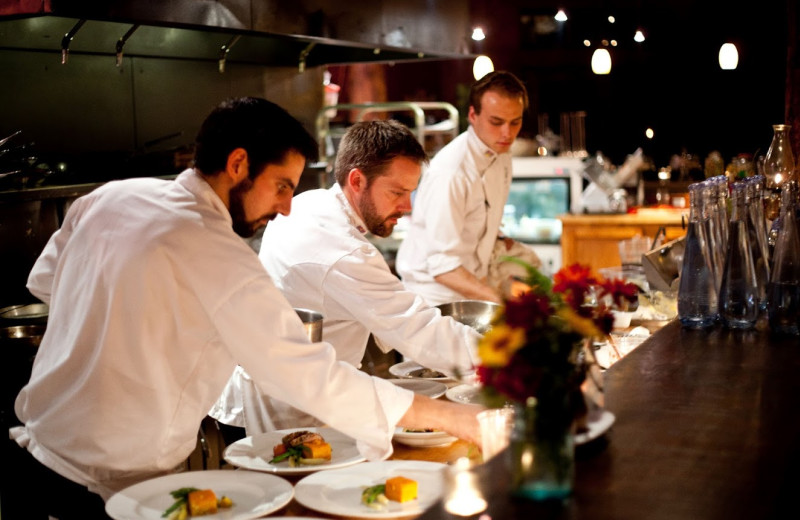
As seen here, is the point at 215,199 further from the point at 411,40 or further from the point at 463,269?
the point at 411,40

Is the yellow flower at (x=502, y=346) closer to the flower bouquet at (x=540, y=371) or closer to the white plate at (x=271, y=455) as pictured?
the flower bouquet at (x=540, y=371)

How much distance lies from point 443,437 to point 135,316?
72 centimetres

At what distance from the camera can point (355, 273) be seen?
96.8 inches

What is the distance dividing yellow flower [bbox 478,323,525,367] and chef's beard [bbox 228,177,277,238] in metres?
0.98

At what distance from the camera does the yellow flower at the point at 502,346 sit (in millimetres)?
1223

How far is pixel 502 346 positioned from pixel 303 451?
2.77ft

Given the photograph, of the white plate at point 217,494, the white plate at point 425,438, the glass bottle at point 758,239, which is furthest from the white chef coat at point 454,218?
the white plate at point 217,494

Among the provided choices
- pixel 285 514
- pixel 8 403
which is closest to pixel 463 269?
pixel 8 403

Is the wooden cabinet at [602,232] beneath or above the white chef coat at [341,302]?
beneath

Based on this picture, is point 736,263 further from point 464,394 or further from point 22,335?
point 22,335

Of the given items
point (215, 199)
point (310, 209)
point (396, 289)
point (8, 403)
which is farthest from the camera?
point (8, 403)

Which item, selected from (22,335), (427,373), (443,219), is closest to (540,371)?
(427,373)

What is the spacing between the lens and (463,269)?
4.23 m

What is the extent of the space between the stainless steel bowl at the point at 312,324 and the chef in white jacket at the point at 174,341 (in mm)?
260
